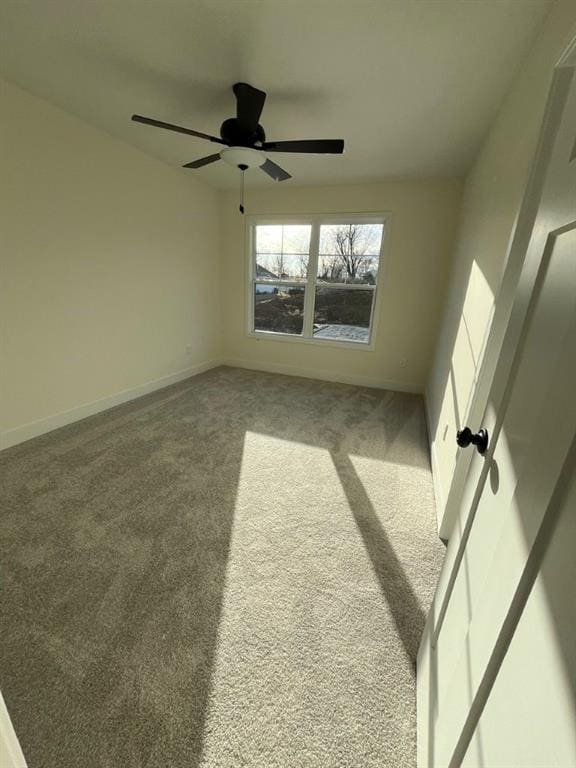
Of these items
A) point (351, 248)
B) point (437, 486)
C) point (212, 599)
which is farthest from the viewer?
point (351, 248)

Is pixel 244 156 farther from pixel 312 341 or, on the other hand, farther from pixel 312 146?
pixel 312 341

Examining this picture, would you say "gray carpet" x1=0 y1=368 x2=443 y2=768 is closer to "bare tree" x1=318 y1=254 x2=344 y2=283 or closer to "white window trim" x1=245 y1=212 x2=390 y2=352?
"white window trim" x1=245 y1=212 x2=390 y2=352

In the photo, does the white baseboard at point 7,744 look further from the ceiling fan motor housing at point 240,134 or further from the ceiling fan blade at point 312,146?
the ceiling fan motor housing at point 240,134

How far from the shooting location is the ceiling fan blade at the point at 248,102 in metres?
1.84

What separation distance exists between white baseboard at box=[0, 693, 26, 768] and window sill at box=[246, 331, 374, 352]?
162 inches

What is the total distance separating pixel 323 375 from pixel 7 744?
13.5 ft

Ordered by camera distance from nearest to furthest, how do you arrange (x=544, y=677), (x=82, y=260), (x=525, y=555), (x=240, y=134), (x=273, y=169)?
(x=544, y=677) < (x=525, y=555) < (x=240, y=134) < (x=273, y=169) < (x=82, y=260)

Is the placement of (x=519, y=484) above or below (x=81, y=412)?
above

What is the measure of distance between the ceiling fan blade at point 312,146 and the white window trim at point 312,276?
6.78 feet

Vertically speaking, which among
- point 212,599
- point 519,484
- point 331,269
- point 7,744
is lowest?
point 212,599

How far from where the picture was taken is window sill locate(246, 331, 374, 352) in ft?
13.9

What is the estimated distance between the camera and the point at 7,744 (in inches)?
23.4

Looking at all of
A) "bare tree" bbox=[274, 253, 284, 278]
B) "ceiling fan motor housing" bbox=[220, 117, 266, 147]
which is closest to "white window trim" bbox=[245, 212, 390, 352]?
"bare tree" bbox=[274, 253, 284, 278]

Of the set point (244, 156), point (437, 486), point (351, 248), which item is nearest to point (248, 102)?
point (244, 156)
